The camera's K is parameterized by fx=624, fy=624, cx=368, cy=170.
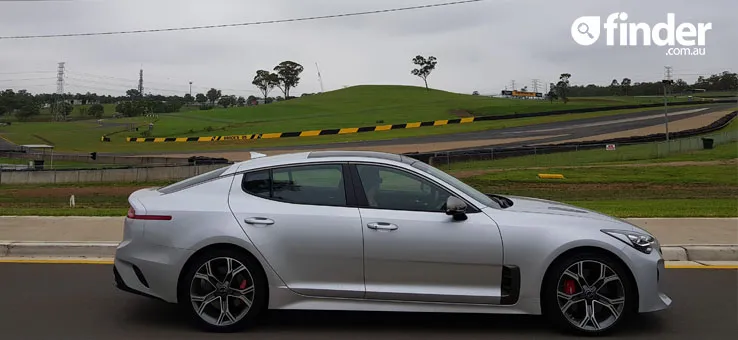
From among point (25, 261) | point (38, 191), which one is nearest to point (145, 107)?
point (38, 191)

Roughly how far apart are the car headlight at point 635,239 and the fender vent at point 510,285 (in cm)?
80

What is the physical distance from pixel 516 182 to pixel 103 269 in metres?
15.6

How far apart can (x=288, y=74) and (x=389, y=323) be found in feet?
467

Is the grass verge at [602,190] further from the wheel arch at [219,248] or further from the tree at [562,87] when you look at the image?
the tree at [562,87]

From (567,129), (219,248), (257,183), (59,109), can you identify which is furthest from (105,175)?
(59,109)

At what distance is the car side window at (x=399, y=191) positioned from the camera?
5.11 metres

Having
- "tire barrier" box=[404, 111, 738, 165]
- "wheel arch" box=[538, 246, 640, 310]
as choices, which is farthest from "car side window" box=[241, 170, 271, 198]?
"tire barrier" box=[404, 111, 738, 165]

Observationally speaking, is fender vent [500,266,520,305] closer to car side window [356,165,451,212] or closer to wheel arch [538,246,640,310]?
wheel arch [538,246,640,310]

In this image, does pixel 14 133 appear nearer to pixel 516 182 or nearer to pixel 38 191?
pixel 38 191

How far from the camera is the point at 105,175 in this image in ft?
90.5

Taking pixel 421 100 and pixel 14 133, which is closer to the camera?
pixel 14 133

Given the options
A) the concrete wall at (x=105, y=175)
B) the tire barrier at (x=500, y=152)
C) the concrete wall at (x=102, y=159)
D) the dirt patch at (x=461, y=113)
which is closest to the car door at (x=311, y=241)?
the tire barrier at (x=500, y=152)

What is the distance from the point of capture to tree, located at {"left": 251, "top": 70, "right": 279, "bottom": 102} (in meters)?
144

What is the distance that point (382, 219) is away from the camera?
16.4 feet
